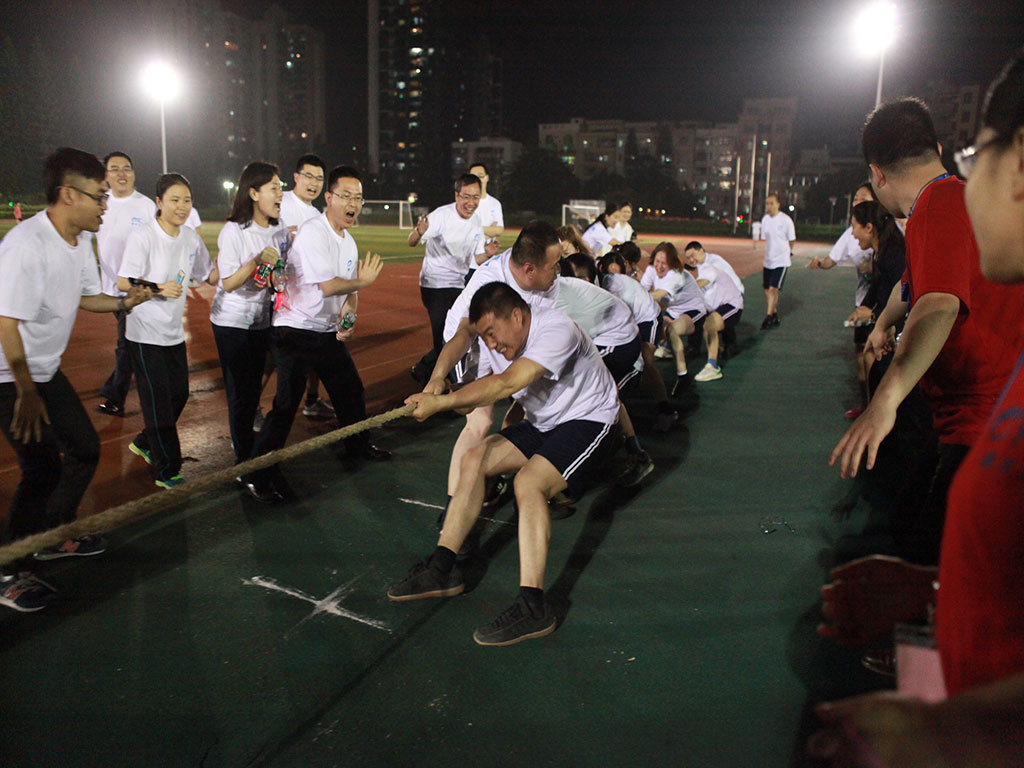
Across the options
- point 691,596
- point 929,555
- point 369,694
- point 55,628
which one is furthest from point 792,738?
point 55,628

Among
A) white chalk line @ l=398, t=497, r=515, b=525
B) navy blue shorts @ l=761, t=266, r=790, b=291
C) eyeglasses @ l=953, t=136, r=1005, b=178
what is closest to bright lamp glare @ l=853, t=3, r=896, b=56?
navy blue shorts @ l=761, t=266, r=790, b=291

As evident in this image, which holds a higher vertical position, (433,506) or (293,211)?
A: (293,211)

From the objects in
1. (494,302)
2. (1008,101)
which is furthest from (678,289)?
(1008,101)

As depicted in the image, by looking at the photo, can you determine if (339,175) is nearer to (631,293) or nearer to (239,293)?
(239,293)

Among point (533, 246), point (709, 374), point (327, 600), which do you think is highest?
point (533, 246)

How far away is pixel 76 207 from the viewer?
3.67 m

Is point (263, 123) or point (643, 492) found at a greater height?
point (263, 123)

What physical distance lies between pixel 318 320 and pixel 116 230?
2.77m

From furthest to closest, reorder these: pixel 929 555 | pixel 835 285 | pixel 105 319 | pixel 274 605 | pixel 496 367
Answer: pixel 835 285 < pixel 105 319 < pixel 496 367 < pixel 274 605 < pixel 929 555

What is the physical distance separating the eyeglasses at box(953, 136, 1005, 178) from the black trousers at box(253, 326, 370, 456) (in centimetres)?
422

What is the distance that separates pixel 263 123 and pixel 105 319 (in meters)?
135

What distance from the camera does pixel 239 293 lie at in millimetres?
5086

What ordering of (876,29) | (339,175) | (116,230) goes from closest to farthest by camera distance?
(339,175) → (116,230) → (876,29)

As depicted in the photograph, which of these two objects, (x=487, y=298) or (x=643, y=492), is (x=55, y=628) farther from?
(x=643, y=492)
